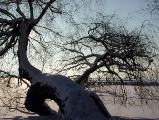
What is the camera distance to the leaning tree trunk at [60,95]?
13.5 ft

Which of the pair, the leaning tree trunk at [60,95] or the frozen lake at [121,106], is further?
the frozen lake at [121,106]

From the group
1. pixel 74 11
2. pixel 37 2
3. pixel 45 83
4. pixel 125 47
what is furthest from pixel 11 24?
pixel 125 47

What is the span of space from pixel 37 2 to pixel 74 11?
1.22 metres

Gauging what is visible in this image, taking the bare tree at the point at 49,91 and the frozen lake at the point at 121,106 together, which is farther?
the frozen lake at the point at 121,106

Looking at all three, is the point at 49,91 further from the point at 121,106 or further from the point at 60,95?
the point at 121,106

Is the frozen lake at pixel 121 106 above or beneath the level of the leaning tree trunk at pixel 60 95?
beneath

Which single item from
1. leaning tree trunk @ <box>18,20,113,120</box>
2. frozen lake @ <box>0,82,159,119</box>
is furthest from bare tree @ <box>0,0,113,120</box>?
frozen lake @ <box>0,82,159,119</box>

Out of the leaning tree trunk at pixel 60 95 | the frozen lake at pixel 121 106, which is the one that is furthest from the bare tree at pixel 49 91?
the frozen lake at pixel 121 106

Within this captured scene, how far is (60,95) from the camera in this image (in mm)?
4773

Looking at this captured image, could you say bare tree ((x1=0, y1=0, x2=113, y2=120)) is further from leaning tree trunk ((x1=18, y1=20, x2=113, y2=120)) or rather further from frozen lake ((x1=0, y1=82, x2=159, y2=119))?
frozen lake ((x1=0, y1=82, x2=159, y2=119))

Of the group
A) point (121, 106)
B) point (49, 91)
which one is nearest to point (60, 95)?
point (49, 91)

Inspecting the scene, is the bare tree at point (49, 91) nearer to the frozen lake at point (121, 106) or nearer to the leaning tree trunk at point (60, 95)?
the leaning tree trunk at point (60, 95)

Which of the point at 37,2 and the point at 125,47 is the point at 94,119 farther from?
the point at 37,2

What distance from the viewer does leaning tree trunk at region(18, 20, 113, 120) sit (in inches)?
162
